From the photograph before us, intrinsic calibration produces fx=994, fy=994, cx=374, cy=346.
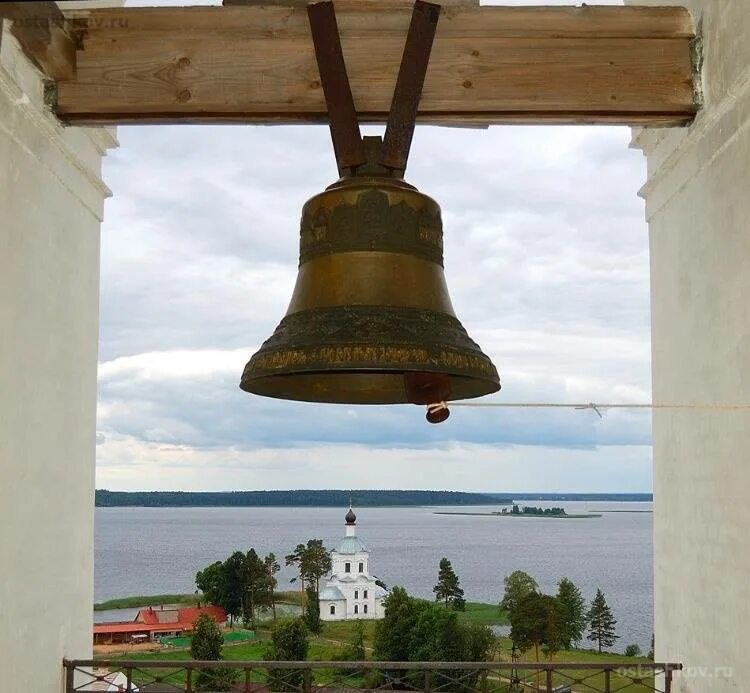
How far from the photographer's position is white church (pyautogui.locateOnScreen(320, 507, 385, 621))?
57719 millimetres

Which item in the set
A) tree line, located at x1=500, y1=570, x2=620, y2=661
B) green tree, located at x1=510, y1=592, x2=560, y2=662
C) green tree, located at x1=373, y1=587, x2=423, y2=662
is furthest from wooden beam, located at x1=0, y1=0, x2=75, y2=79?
green tree, located at x1=510, y1=592, x2=560, y2=662

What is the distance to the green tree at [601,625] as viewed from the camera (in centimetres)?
5116

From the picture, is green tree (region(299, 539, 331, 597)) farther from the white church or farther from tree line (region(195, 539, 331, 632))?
the white church

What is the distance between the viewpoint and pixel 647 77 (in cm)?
325

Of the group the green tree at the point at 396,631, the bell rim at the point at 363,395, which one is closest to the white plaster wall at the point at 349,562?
the green tree at the point at 396,631

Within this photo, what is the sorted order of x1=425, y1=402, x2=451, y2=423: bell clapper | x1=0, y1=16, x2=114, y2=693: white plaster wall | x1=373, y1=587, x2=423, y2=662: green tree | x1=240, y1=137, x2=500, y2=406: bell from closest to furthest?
x1=240, y1=137, x2=500, y2=406: bell
x1=425, y1=402, x2=451, y2=423: bell clapper
x1=0, y1=16, x2=114, y2=693: white plaster wall
x1=373, y1=587, x2=423, y2=662: green tree

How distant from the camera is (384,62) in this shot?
3.20 m

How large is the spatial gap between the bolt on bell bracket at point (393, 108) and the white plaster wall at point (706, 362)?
965mm

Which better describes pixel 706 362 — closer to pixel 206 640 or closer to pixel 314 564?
pixel 206 640

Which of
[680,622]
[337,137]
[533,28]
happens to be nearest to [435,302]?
[337,137]

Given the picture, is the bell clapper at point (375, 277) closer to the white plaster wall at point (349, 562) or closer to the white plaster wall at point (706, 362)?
the white plaster wall at point (706, 362)

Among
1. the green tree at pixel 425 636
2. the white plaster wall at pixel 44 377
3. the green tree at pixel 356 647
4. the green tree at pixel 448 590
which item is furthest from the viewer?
the green tree at pixel 448 590

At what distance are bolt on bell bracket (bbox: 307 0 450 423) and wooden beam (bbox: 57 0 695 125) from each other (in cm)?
54

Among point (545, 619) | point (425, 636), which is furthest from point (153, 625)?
point (545, 619)
